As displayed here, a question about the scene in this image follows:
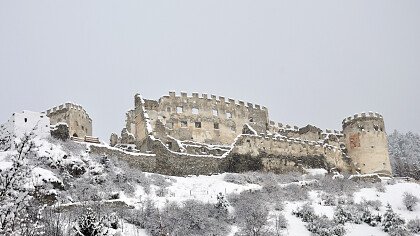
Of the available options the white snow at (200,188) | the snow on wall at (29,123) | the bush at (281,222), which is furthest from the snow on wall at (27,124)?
the bush at (281,222)

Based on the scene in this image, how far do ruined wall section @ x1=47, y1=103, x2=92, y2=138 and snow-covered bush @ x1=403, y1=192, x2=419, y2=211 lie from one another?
2716cm

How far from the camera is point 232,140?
5738 centimetres

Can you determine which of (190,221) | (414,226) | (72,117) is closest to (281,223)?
(190,221)

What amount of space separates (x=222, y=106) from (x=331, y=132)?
11412 millimetres

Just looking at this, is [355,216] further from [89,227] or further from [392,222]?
[89,227]

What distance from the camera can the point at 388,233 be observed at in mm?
35969

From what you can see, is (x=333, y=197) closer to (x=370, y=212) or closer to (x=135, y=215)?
(x=370, y=212)

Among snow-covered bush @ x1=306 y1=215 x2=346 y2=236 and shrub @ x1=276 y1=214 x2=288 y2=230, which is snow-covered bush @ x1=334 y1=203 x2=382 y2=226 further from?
shrub @ x1=276 y1=214 x2=288 y2=230

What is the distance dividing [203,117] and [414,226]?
83.4ft

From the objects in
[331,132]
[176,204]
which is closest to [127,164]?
[176,204]

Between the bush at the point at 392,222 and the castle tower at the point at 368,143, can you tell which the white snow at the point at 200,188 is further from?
the castle tower at the point at 368,143

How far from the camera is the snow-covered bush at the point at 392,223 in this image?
35.8 metres

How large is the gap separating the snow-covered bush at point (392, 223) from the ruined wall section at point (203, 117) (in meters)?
21.9

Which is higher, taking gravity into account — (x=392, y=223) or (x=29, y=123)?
(x=29, y=123)
